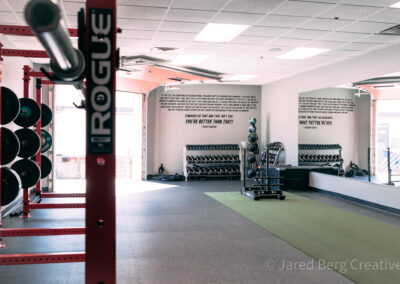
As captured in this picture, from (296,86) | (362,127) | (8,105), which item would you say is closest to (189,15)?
(8,105)

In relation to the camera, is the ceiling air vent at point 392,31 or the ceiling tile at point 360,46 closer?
the ceiling air vent at point 392,31

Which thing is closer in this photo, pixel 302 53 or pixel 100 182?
pixel 100 182

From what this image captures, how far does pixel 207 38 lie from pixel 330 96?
5700mm

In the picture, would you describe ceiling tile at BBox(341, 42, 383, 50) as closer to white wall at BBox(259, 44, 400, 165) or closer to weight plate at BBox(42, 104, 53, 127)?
white wall at BBox(259, 44, 400, 165)

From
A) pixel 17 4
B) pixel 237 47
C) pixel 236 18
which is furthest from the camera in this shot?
pixel 237 47

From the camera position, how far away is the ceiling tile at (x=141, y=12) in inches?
169

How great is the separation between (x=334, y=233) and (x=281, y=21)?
110 inches

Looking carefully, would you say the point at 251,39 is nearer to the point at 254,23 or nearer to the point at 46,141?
the point at 254,23

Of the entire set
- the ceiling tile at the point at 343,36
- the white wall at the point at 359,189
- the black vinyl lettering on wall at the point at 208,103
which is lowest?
the white wall at the point at 359,189

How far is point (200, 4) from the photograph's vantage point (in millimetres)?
4156

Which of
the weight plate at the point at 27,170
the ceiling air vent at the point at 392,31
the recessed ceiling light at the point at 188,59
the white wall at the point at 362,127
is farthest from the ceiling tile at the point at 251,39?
the white wall at the point at 362,127

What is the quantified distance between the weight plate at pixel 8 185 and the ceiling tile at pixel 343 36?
181 inches

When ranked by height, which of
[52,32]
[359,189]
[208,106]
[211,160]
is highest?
[208,106]

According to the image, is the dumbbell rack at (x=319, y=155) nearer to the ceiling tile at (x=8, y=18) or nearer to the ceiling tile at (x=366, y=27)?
the ceiling tile at (x=366, y=27)
